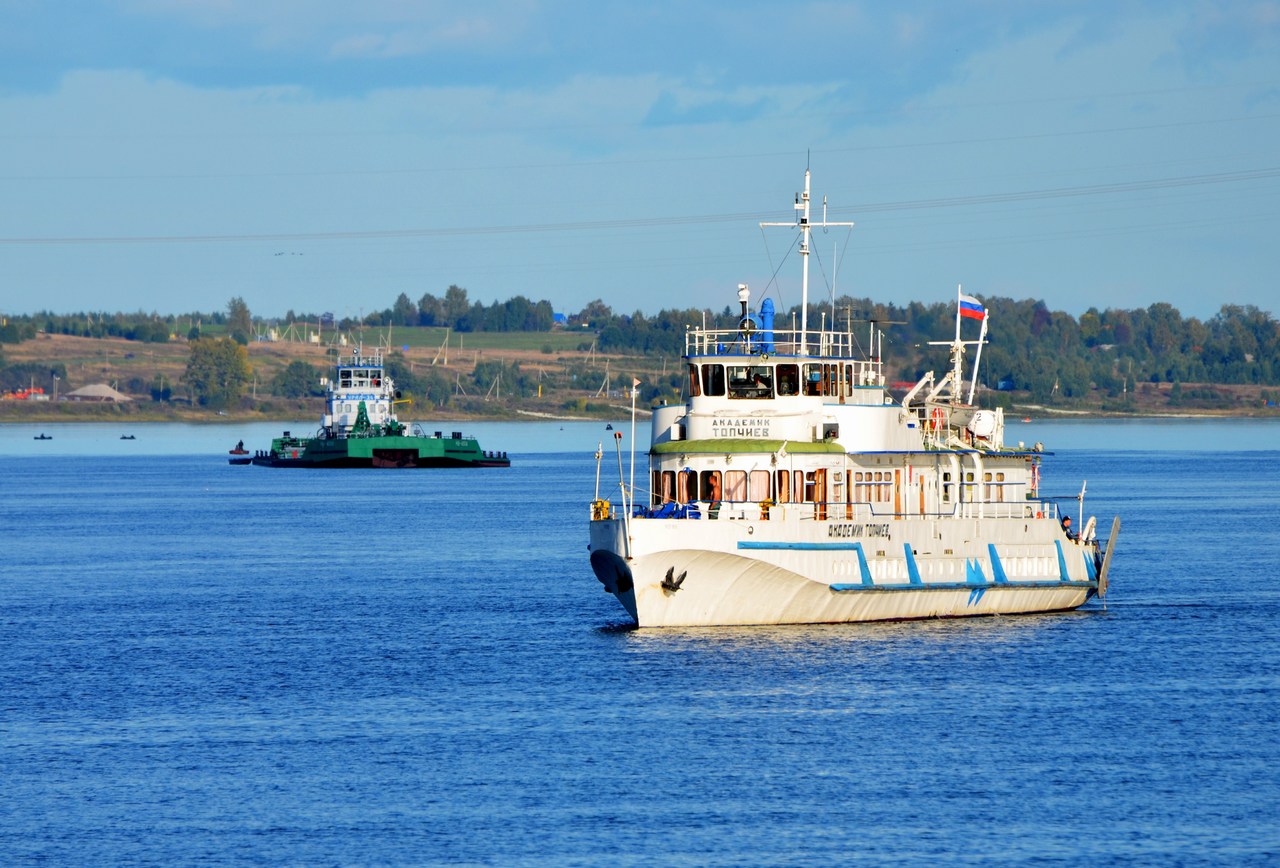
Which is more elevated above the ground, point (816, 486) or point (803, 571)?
point (816, 486)

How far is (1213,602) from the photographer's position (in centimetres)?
6688

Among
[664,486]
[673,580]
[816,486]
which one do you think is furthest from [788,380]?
[673,580]

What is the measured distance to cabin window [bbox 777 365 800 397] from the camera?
54438mm

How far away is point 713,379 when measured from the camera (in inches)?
2151

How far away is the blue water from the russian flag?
34.4 feet

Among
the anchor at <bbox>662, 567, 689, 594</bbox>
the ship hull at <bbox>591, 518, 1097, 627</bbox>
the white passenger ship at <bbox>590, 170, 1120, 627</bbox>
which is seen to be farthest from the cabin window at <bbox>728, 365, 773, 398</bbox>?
the anchor at <bbox>662, 567, 689, 594</bbox>

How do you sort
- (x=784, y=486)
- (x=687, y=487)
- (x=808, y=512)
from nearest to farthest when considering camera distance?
(x=808, y=512) → (x=687, y=487) → (x=784, y=486)

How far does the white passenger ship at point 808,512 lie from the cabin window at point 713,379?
4 cm

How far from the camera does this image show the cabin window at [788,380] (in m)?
54.4

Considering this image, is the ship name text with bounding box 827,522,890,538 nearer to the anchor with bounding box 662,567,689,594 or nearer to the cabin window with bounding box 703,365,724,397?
the anchor with bounding box 662,567,689,594

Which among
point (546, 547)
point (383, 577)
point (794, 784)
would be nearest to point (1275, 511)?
point (546, 547)

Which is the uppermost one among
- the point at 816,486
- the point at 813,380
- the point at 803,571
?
the point at 813,380

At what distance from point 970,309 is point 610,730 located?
2638 centimetres

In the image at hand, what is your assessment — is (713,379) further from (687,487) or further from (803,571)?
(803,571)
